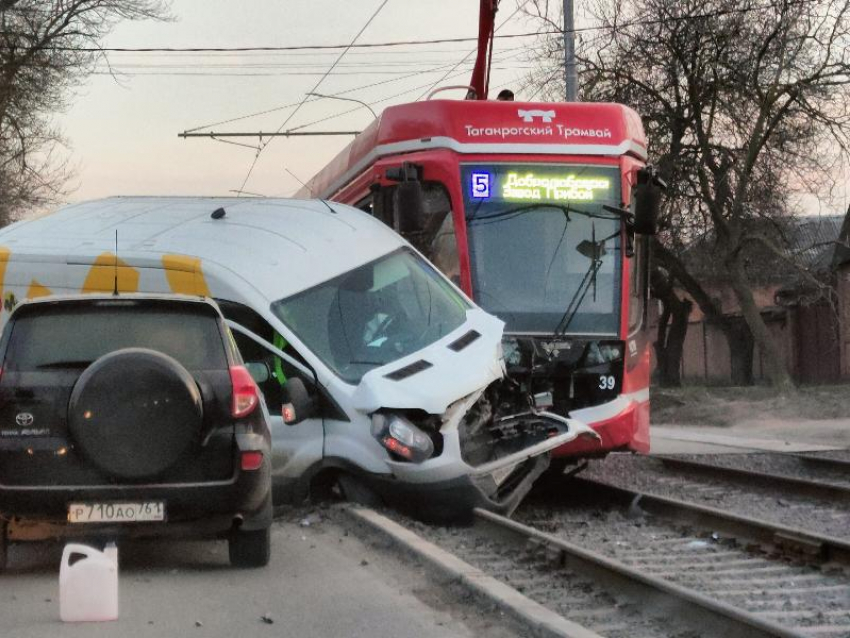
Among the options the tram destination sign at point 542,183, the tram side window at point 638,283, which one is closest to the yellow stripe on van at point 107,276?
the tram destination sign at point 542,183

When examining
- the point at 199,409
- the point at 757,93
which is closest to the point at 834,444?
the point at 757,93

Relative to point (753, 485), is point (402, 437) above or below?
above

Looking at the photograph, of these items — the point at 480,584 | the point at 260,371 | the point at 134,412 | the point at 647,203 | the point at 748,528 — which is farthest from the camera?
the point at 647,203

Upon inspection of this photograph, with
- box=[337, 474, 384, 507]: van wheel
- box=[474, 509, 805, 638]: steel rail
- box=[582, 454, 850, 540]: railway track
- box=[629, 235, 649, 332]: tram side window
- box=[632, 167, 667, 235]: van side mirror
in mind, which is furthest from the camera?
box=[629, 235, 649, 332]: tram side window

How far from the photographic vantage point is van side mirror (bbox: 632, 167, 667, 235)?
13703 mm

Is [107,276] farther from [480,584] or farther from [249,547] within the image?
[480,584]

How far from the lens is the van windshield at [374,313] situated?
1169 centimetres

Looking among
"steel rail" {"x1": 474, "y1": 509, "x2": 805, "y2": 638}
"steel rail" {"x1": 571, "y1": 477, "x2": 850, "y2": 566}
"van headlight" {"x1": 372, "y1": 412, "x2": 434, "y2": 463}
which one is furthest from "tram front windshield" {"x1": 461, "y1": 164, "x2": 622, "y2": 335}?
"steel rail" {"x1": 474, "y1": 509, "x2": 805, "y2": 638}

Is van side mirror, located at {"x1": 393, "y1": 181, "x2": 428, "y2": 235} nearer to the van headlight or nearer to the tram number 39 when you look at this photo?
the tram number 39

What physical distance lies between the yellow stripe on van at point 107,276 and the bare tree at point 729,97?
66.6ft

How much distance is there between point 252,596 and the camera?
8008 millimetres

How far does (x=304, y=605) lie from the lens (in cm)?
772

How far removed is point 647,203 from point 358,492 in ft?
13.5

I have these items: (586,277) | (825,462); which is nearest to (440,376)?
(586,277)
